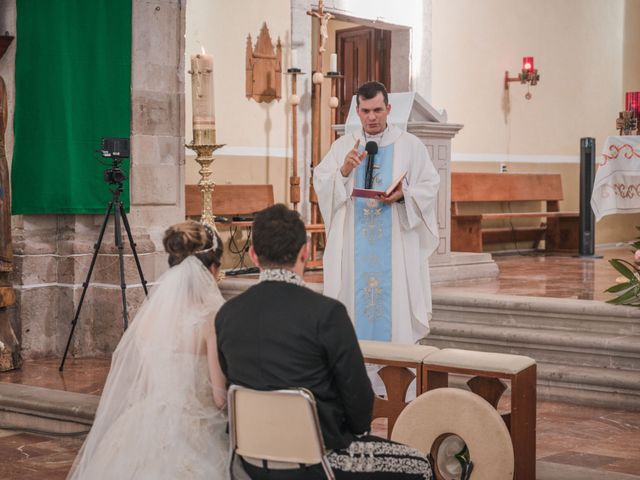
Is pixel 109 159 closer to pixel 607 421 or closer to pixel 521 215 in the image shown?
pixel 607 421

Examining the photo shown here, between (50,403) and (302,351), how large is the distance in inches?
110

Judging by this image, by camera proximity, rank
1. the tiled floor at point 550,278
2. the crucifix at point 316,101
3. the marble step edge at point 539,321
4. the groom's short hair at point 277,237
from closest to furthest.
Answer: the groom's short hair at point 277,237 < the marble step edge at point 539,321 < the tiled floor at point 550,278 < the crucifix at point 316,101

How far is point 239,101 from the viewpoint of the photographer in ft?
30.2

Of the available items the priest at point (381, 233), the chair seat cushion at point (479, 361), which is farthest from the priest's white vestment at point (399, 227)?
the chair seat cushion at point (479, 361)

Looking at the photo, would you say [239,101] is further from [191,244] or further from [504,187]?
[191,244]

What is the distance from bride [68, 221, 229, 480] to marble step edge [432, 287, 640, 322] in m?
3.14

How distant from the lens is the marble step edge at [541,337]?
564 centimetres

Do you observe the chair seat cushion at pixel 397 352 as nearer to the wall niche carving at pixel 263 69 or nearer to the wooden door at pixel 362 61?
the wall niche carving at pixel 263 69

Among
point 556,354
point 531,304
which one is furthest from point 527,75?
point 556,354

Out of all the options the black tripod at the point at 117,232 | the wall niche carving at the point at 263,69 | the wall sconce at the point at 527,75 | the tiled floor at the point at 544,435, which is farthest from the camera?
the wall sconce at the point at 527,75

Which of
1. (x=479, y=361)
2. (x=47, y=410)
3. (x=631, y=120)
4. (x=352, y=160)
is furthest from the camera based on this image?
(x=631, y=120)

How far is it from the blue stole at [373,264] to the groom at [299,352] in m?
2.50

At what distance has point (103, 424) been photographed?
3570 mm

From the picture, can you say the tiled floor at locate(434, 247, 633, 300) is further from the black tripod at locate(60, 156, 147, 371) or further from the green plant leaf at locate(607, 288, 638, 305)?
the black tripod at locate(60, 156, 147, 371)
